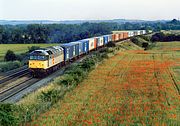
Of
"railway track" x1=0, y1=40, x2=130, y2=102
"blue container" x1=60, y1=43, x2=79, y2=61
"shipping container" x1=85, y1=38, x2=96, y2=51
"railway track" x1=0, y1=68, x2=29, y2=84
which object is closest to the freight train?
"blue container" x1=60, y1=43, x2=79, y2=61

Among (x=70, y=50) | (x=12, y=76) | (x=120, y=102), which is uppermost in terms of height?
(x=70, y=50)

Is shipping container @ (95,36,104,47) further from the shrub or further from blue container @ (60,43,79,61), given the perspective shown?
the shrub

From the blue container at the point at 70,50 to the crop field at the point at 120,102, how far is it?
1062 centimetres

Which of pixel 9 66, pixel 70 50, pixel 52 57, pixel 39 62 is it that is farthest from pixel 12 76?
pixel 70 50

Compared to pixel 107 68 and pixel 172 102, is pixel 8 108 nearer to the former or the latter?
pixel 172 102

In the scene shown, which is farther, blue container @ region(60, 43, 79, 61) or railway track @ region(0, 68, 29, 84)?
blue container @ region(60, 43, 79, 61)

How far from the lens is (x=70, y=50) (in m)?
53.5

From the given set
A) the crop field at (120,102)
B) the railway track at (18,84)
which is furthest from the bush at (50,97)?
the railway track at (18,84)

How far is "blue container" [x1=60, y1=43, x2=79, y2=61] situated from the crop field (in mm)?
10621

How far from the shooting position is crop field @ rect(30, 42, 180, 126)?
69.8 feet

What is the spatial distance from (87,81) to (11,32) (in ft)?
322

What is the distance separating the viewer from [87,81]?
3709 cm

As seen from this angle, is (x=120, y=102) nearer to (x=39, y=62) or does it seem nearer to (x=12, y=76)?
(x=39, y=62)

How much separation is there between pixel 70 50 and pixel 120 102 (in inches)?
1103
